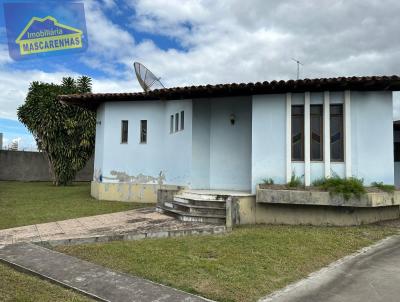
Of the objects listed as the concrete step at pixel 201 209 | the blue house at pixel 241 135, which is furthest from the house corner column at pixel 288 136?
the concrete step at pixel 201 209

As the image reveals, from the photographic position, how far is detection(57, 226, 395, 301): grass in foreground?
4855 mm

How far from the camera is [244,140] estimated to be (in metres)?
11.7

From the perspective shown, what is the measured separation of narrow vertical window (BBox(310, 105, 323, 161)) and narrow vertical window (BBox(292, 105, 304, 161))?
262mm

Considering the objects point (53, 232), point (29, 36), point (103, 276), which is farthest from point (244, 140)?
point (29, 36)

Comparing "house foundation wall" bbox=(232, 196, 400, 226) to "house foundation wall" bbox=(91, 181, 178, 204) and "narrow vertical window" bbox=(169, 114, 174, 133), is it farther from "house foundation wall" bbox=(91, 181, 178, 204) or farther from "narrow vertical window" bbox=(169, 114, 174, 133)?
"narrow vertical window" bbox=(169, 114, 174, 133)

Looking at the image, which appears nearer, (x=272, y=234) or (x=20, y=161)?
(x=272, y=234)

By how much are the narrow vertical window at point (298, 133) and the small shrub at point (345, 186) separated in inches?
41.7

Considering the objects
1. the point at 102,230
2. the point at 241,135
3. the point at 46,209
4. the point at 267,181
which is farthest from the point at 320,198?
the point at 46,209

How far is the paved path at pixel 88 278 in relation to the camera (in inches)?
170

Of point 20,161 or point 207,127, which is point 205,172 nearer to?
point 207,127

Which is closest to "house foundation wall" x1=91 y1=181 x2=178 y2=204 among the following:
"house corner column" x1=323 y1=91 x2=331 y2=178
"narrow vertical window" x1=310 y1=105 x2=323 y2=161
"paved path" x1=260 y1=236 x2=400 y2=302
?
"narrow vertical window" x1=310 y1=105 x2=323 y2=161

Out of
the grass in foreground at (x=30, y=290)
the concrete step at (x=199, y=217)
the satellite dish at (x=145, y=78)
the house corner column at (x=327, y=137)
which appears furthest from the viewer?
the satellite dish at (x=145, y=78)

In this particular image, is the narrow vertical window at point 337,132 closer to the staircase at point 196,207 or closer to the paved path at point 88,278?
the staircase at point 196,207

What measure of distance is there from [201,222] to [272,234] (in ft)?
6.12
